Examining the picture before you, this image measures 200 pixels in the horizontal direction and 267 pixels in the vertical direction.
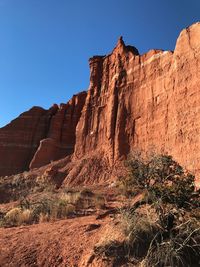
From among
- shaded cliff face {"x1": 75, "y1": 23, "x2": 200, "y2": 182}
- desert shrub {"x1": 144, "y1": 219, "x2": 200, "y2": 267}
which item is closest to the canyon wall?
shaded cliff face {"x1": 75, "y1": 23, "x2": 200, "y2": 182}

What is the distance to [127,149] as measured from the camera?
1184 inches

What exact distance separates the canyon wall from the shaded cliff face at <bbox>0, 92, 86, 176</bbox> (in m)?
0.15

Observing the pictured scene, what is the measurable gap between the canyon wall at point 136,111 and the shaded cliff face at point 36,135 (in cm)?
15

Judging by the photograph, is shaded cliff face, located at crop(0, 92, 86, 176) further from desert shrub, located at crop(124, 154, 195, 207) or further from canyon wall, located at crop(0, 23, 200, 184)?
desert shrub, located at crop(124, 154, 195, 207)

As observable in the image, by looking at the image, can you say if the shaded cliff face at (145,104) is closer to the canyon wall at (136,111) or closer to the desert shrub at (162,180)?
the canyon wall at (136,111)

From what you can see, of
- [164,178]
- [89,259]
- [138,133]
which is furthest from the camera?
[138,133]

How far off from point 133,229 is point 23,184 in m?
28.2

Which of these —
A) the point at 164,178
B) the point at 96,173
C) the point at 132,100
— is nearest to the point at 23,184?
the point at 96,173

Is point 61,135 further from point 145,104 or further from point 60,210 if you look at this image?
point 60,210

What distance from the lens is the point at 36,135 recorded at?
52.7 meters

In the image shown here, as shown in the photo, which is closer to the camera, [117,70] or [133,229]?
[133,229]

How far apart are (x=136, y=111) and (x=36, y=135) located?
25.7 metres

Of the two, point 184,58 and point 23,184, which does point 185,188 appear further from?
point 23,184

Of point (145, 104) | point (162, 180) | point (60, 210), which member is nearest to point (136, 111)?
point (145, 104)
